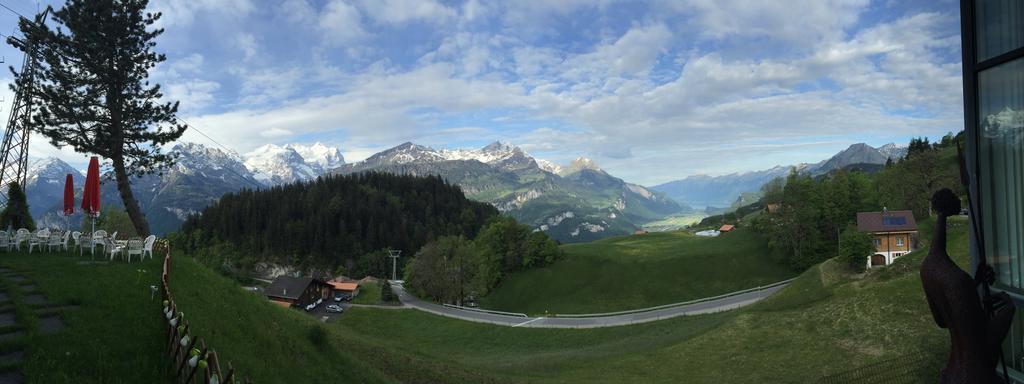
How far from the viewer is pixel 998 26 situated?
825 centimetres

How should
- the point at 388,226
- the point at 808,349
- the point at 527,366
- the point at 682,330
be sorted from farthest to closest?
the point at 388,226
the point at 682,330
the point at 527,366
the point at 808,349

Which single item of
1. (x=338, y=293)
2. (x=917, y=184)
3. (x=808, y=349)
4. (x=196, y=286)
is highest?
(x=917, y=184)

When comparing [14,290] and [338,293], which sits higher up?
[14,290]

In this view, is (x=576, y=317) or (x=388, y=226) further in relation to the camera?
(x=388, y=226)

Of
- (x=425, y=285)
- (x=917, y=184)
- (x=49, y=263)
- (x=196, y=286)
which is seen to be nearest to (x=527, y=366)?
(x=196, y=286)

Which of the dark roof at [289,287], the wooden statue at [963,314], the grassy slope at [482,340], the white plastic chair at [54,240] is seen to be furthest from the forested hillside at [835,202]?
the white plastic chair at [54,240]

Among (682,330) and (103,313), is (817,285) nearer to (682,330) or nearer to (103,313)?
(682,330)

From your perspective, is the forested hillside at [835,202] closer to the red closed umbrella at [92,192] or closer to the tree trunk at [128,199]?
the tree trunk at [128,199]

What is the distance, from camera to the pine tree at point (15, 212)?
91.8ft

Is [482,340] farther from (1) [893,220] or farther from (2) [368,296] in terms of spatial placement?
(1) [893,220]

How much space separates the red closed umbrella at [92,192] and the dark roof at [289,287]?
70.4m

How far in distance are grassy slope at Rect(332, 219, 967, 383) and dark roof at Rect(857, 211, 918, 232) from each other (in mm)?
6734

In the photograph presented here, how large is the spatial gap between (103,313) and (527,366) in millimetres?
30120

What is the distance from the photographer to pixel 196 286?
738 inches
